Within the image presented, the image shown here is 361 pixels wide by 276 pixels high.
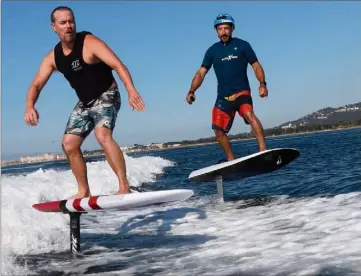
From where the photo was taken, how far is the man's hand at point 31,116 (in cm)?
543

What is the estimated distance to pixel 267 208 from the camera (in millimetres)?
7293

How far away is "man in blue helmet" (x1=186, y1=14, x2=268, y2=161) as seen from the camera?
838 cm

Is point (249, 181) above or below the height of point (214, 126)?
below

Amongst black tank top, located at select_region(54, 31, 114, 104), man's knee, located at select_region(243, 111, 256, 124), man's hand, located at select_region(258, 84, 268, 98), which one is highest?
black tank top, located at select_region(54, 31, 114, 104)

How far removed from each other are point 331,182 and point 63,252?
19.1 feet

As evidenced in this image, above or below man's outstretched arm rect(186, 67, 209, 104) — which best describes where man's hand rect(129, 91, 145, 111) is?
below

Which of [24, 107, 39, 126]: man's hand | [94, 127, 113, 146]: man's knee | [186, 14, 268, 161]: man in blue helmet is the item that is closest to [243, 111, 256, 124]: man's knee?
[186, 14, 268, 161]: man in blue helmet

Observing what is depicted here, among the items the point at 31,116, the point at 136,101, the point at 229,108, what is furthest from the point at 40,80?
the point at 229,108

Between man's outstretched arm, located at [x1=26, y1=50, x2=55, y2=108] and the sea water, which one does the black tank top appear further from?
the sea water

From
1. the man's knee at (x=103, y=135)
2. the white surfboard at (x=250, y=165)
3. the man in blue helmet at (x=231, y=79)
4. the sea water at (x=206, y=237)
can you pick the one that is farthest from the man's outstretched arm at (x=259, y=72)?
the man's knee at (x=103, y=135)

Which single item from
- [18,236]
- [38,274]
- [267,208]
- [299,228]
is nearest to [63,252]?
[18,236]

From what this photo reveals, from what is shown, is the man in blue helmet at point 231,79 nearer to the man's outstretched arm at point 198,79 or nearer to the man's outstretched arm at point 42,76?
the man's outstretched arm at point 198,79

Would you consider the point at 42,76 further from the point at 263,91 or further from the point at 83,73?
the point at 263,91

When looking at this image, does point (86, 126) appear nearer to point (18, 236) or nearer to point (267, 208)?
point (18, 236)
